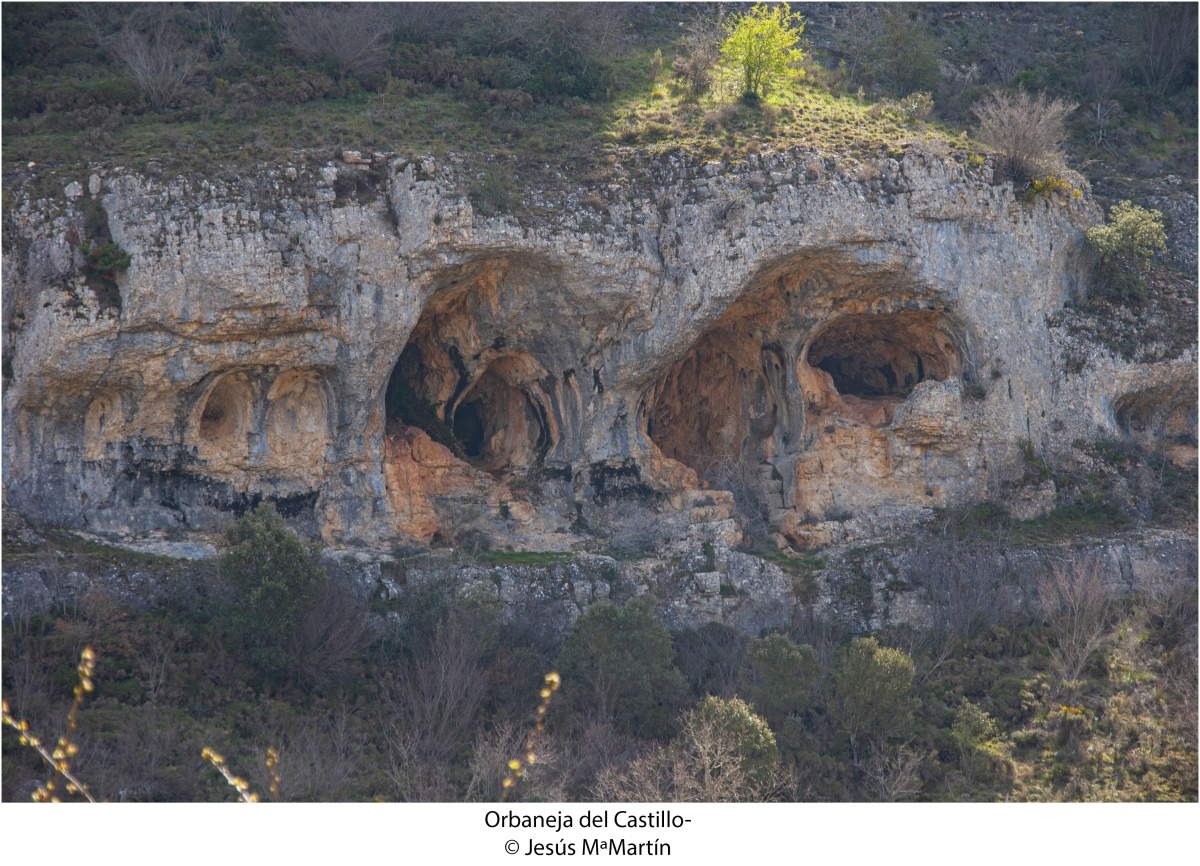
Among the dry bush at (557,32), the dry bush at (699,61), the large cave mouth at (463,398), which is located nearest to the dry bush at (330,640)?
the large cave mouth at (463,398)

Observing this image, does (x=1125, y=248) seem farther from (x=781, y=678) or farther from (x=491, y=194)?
(x=491, y=194)

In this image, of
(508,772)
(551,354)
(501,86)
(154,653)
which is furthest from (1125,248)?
(154,653)

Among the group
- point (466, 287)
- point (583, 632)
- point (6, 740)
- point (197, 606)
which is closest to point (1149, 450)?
point (583, 632)

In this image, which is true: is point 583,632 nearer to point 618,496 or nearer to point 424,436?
point 618,496

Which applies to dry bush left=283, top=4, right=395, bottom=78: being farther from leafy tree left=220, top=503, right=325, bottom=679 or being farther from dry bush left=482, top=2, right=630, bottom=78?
leafy tree left=220, top=503, right=325, bottom=679

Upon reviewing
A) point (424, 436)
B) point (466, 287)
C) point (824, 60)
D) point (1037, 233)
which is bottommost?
point (424, 436)
